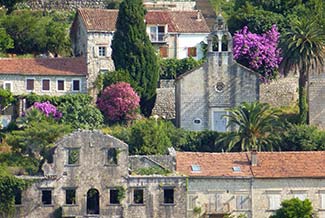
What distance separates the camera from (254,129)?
325ft

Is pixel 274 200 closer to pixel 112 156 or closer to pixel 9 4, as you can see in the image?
pixel 112 156

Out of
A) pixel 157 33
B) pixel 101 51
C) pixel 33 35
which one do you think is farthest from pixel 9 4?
pixel 101 51

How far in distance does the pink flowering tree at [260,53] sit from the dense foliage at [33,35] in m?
11.4

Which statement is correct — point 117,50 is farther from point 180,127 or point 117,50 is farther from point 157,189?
point 157,189

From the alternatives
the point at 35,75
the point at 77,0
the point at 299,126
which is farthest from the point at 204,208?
the point at 77,0

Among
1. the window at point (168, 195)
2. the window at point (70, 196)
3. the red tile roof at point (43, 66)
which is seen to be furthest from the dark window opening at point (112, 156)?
the red tile roof at point (43, 66)

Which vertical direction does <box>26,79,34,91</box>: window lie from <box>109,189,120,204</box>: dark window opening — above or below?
above

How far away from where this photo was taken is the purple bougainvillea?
103375 mm

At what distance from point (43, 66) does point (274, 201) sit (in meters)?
19.6

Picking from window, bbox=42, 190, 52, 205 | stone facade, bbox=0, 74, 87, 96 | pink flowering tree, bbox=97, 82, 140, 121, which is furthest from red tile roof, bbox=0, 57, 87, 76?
window, bbox=42, 190, 52, 205

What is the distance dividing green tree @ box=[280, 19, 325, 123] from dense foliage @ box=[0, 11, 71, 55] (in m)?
16.3

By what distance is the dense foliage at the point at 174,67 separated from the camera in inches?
4380

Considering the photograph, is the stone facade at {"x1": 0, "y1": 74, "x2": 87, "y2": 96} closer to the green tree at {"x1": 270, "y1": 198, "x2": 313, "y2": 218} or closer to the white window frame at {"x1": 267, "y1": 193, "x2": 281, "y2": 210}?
the white window frame at {"x1": 267, "y1": 193, "x2": 281, "y2": 210}

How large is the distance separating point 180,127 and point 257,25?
11.1 m
